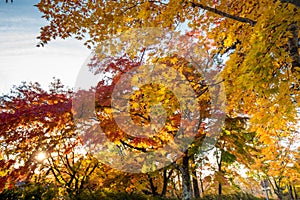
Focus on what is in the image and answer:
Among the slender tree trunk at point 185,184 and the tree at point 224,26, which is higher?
the tree at point 224,26

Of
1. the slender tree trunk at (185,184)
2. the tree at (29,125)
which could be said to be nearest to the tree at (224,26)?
the tree at (29,125)

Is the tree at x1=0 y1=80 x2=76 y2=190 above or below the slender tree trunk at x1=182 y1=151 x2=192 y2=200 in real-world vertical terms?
above

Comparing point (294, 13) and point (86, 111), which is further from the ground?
point (294, 13)

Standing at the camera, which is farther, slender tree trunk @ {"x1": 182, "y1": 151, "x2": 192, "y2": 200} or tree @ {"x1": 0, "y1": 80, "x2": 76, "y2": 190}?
slender tree trunk @ {"x1": 182, "y1": 151, "x2": 192, "y2": 200}

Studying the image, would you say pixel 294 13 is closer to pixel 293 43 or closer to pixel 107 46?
pixel 293 43

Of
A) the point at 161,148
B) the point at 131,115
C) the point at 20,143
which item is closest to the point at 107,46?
the point at 131,115

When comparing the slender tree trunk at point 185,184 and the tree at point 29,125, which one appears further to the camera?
the slender tree trunk at point 185,184

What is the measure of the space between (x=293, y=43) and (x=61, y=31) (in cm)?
463

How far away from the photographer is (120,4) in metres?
4.42

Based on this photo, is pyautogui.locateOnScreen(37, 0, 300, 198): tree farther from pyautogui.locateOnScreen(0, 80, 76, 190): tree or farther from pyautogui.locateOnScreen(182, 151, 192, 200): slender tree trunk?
pyautogui.locateOnScreen(182, 151, 192, 200): slender tree trunk

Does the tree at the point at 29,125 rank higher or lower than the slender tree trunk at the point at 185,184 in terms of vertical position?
higher

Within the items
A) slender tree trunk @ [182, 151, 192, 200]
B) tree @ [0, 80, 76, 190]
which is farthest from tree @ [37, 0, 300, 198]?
slender tree trunk @ [182, 151, 192, 200]

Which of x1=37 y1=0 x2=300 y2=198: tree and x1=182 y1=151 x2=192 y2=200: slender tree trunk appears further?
x1=182 y1=151 x2=192 y2=200: slender tree trunk

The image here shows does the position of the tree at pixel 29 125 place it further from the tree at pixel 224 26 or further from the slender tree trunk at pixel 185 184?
→ the slender tree trunk at pixel 185 184
